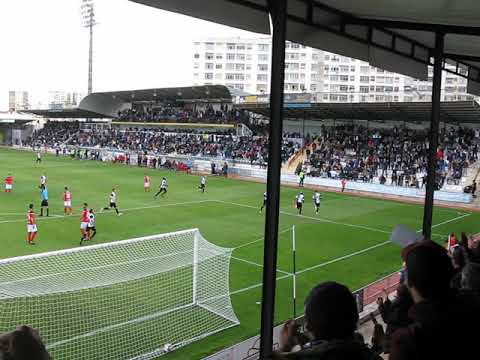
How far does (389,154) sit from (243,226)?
865 inches

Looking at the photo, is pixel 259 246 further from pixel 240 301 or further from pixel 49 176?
pixel 49 176

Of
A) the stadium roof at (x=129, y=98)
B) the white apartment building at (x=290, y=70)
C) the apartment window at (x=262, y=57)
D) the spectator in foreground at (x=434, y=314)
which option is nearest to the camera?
the spectator in foreground at (x=434, y=314)

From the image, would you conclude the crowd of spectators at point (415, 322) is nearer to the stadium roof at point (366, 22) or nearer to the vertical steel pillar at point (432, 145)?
the stadium roof at point (366, 22)

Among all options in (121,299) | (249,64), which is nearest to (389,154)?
(121,299)

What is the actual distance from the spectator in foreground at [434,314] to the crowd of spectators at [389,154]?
103ft

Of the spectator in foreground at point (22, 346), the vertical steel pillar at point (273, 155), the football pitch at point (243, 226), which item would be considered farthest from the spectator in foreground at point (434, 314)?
the football pitch at point (243, 226)

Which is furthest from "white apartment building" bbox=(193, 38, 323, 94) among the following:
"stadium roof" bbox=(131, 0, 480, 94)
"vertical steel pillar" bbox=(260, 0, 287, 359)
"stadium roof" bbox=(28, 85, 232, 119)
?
"vertical steel pillar" bbox=(260, 0, 287, 359)

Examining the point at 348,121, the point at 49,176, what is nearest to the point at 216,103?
the point at 348,121

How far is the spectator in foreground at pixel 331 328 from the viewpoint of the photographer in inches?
79.0

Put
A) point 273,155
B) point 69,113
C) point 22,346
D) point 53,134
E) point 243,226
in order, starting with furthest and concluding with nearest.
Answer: point 53,134, point 69,113, point 243,226, point 273,155, point 22,346

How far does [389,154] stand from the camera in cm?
3875

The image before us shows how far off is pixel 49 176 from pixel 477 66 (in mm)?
30480

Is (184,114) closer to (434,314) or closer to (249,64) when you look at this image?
(249,64)

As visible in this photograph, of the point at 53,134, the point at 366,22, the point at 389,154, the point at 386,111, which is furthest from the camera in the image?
the point at 53,134
